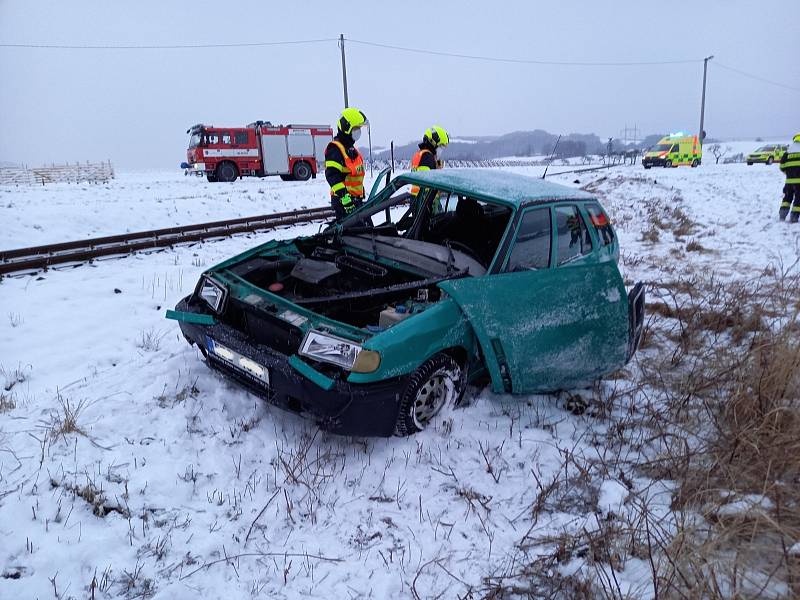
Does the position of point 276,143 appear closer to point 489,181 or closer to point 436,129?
point 436,129

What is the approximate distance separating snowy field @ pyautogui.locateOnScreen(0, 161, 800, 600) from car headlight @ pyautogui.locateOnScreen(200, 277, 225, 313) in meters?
0.56

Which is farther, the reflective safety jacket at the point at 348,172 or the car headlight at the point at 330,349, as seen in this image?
the reflective safety jacket at the point at 348,172

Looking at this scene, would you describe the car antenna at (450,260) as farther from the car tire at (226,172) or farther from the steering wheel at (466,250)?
the car tire at (226,172)

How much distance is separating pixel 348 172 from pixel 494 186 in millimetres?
3072

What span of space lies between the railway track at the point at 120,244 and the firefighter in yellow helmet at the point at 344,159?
137 inches

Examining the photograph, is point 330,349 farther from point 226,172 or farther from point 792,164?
point 226,172

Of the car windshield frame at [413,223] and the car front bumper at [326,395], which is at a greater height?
the car windshield frame at [413,223]

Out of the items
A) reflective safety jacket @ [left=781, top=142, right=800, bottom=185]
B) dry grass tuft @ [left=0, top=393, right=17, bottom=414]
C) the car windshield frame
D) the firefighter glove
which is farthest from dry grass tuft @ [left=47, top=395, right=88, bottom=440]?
reflective safety jacket @ [left=781, top=142, right=800, bottom=185]

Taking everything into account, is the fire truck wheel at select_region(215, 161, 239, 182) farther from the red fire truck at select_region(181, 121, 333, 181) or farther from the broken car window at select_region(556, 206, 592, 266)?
the broken car window at select_region(556, 206, 592, 266)

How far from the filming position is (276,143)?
2367cm

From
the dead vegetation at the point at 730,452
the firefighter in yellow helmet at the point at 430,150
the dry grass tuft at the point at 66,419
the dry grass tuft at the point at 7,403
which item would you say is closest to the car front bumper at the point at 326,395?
the dry grass tuft at the point at 66,419

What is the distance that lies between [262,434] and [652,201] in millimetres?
14423

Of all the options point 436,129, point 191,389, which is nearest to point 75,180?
point 436,129

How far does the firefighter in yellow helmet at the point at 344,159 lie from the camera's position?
20.4 feet
